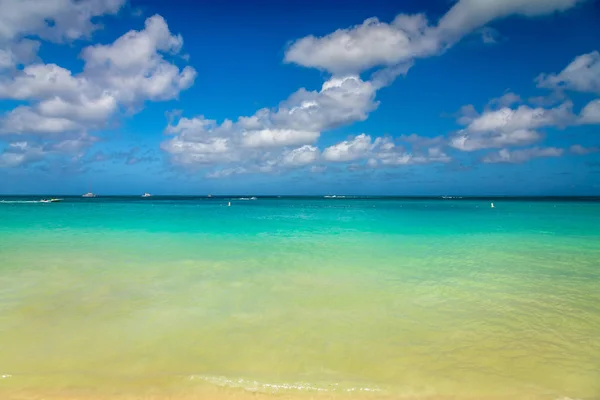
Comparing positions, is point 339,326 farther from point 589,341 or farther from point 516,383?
point 589,341

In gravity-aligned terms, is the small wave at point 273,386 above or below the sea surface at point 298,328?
below

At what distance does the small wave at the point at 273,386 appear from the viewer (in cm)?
407

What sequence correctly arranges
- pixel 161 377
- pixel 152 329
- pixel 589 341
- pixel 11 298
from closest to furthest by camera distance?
pixel 161 377 < pixel 589 341 < pixel 152 329 < pixel 11 298

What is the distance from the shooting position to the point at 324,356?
15.8 ft

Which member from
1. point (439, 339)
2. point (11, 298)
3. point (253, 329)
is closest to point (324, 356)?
point (253, 329)

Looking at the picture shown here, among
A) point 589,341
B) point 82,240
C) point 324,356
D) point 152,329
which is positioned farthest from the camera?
point 82,240

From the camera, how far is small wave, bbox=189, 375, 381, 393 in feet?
13.3

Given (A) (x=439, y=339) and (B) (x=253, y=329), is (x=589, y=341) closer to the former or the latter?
(A) (x=439, y=339)

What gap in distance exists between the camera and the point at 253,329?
5746 millimetres

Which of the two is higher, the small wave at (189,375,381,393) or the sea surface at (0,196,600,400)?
the sea surface at (0,196,600,400)

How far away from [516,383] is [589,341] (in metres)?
2.06

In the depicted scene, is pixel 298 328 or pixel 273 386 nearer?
pixel 273 386

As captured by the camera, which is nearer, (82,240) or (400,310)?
(400,310)

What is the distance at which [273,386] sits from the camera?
4133 mm
